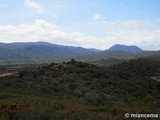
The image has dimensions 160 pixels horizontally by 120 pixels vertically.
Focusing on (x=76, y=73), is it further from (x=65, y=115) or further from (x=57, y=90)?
(x=65, y=115)

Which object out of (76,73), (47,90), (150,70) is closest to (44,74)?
(76,73)

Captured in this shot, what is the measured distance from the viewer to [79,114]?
9938mm

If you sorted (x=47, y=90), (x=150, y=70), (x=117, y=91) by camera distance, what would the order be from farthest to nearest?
1. (x=150, y=70)
2. (x=117, y=91)
3. (x=47, y=90)

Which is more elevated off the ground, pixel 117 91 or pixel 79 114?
pixel 79 114

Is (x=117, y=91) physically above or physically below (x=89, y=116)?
below

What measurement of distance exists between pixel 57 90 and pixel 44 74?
30.8 feet

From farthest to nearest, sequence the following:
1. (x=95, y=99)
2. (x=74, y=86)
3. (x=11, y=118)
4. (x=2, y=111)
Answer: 1. (x=74, y=86)
2. (x=95, y=99)
3. (x=2, y=111)
4. (x=11, y=118)

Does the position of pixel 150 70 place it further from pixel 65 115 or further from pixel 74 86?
pixel 65 115

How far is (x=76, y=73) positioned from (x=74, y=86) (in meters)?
8.18

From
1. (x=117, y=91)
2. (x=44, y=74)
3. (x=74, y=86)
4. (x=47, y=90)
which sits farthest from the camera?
(x=44, y=74)

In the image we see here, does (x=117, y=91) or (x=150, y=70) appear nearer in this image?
(x=117, y=91)

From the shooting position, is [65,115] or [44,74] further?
[44,74]

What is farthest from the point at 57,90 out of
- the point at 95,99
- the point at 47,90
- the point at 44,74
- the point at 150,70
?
the point at 150,70

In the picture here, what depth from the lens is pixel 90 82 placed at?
3244 cm
